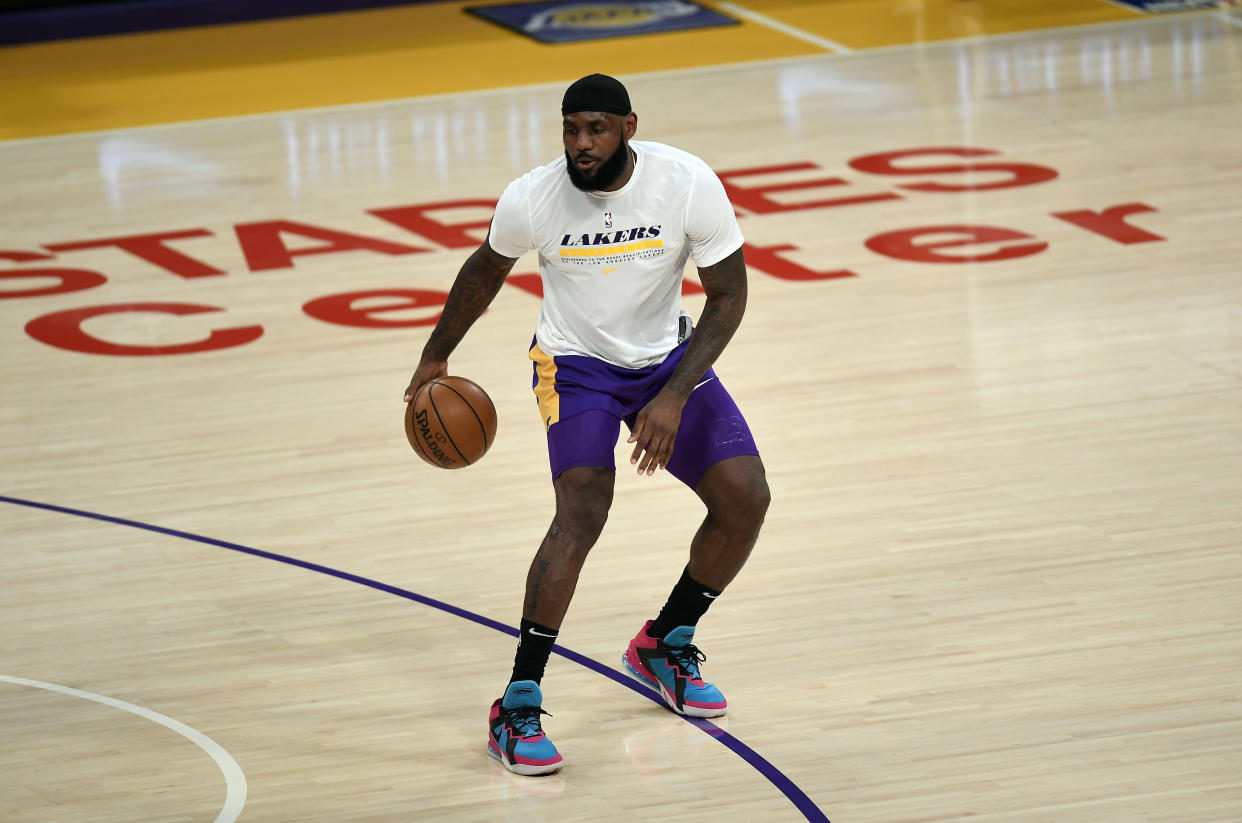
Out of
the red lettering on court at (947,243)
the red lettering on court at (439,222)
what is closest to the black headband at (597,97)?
the red lettering on court at (947,243)

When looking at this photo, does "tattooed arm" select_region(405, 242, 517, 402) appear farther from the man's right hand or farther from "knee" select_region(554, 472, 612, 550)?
"knee" select_region(554, 472, 612, 550)

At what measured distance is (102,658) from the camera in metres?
5.48

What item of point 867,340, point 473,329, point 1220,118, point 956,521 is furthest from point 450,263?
point 1220,118

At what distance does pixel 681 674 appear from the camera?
496cm

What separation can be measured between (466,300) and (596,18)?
1182 centimetres

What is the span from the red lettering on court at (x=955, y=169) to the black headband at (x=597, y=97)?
6.63m

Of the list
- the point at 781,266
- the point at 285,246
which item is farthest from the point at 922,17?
the point at 285,246

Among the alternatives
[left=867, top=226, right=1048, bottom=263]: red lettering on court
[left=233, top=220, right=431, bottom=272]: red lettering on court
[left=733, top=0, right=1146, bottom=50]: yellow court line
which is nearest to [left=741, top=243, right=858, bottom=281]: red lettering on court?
[left=867, top=226, right=1048, bottom=263]: red lettering on court

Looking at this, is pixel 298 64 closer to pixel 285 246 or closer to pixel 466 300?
pixel 285 246

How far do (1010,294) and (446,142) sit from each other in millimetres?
4962

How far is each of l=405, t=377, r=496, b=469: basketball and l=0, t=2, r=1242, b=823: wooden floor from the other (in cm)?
72

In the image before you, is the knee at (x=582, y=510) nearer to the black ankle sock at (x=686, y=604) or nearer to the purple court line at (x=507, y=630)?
the black ankle sock at (x=686, y=604)

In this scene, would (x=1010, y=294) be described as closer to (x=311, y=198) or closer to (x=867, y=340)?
(x=867, y=340)

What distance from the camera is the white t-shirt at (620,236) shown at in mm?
4660
